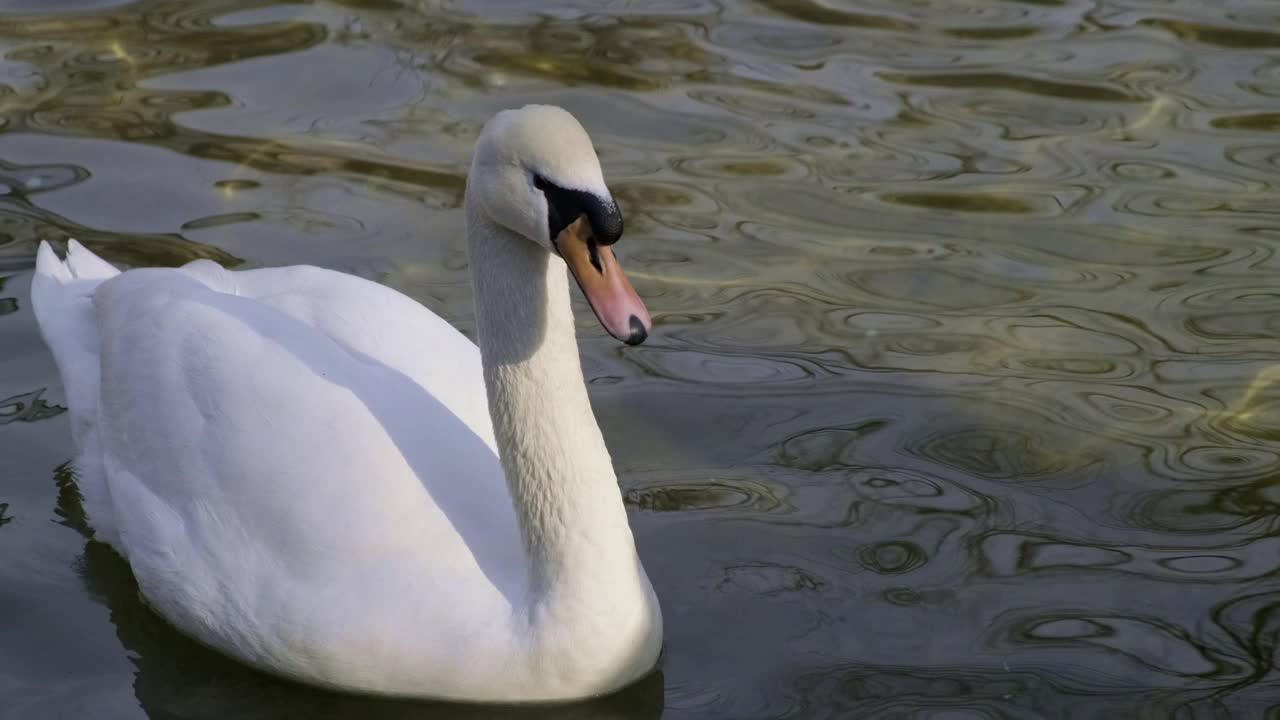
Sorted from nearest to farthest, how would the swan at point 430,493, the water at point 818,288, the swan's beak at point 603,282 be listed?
the swan's beak at point 603,282
the swan at point 430,493
the water at point 818,288

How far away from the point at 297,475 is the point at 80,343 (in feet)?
4.98

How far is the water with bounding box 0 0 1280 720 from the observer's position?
4848mm

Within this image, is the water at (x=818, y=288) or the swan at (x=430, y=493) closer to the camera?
the swan at (x=430, y=493)

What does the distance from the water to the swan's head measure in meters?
1.15

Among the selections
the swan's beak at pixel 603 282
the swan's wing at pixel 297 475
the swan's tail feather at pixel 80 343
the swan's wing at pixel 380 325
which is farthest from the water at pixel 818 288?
the swan's beak at pixel 603 282

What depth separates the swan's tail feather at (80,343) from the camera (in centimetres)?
538

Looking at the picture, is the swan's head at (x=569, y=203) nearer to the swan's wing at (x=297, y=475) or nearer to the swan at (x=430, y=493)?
the swan at (x=430, y=493)

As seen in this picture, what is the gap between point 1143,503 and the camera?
5516 millimetres

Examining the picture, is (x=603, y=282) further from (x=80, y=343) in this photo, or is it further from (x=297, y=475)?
(x=80, y=343)

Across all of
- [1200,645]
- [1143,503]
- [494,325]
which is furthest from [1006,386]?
[494,325]

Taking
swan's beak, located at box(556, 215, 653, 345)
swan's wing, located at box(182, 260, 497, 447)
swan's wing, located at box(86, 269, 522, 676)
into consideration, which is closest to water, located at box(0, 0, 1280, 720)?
swan's wing, located at box(86, 269, 522, 676)

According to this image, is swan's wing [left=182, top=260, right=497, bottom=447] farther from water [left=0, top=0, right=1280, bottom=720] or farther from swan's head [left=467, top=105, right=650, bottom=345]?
swan's head [left=467, top=105, right=650, bottom=345]

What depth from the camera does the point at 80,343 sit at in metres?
5.75

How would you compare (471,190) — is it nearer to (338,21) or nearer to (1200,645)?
(1200,645)
